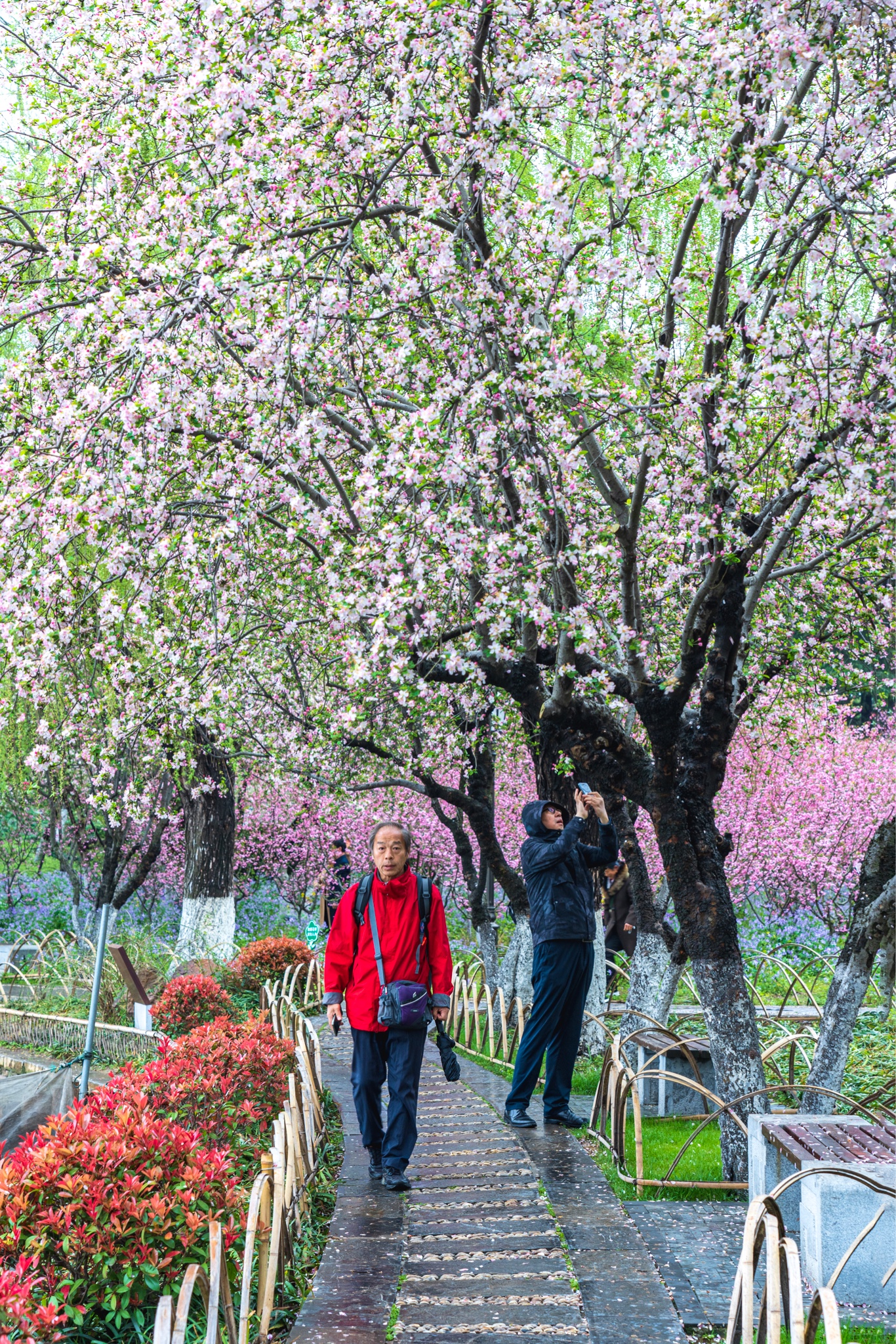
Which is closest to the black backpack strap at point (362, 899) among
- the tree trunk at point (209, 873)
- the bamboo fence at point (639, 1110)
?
the bamboo fence at point (639, 1110)

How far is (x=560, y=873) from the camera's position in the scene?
260 inches

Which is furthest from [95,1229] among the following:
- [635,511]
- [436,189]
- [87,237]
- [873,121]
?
[87,237]

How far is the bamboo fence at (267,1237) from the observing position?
3.00 m

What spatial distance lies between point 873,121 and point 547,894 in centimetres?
412

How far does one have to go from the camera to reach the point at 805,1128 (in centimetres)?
488

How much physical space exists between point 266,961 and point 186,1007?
10.6ft

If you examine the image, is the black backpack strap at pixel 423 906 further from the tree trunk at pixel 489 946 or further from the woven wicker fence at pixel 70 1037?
the tree trunk at pixel 489 946

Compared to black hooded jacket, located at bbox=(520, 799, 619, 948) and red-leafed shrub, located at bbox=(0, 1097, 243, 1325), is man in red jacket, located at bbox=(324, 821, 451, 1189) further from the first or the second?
red-leafed shrub, located at bbox=(0, 1097, 243, 1325)

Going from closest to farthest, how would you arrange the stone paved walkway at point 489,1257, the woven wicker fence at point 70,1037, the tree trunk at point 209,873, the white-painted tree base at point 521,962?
the stone paved walkway at point 489,1257
the woven wicker fence at point 70,1037
the white-painted tree base at point 521,962
the tree trunk at point 209,873

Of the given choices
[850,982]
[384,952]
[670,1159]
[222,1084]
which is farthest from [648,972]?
[222,1084]

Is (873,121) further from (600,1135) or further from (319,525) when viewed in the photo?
(600,1135)

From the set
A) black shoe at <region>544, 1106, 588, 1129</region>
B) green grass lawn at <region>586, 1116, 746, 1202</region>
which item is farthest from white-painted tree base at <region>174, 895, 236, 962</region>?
black shoe at <region>544, 1106, 588, 1129</region>

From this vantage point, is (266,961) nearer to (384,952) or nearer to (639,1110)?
(384,952)

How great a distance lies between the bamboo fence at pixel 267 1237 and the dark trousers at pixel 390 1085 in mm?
278
